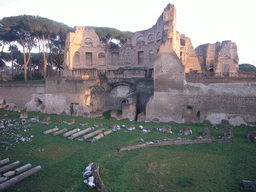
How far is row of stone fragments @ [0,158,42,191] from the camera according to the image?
5.04 metres

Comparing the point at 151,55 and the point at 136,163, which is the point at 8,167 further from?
the point at 151,55

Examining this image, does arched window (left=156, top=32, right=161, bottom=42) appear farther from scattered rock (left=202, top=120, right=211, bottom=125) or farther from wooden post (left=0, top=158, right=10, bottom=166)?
wooden post (left=0, top=158, right=10, bottom=166)

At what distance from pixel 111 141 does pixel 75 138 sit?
1.78m

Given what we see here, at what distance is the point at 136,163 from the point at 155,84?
8511 mm

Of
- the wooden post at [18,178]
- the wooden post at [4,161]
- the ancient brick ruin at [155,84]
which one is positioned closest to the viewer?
the wooden post at [18,178]

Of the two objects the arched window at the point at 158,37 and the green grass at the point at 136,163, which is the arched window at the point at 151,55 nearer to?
the arched window at the point at 158,37

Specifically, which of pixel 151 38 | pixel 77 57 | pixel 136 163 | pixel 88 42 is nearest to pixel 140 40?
pixel 151 38

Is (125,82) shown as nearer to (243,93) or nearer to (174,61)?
(174,61)

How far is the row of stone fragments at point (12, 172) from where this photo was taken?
5037 millimetres

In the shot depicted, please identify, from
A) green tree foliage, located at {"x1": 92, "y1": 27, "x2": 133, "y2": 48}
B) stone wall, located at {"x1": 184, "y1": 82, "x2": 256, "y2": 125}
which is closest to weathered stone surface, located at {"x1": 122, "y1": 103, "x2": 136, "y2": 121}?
stone wall, located at {"x1": 184, "y1": 82, "x2": 256, "y2": 125}

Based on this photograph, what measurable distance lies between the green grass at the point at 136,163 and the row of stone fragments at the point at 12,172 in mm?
163

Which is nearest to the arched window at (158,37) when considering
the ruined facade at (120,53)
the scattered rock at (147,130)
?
the ruined facade at (120,53)

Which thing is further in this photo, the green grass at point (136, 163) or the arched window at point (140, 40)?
the arched window at point (140, 40)

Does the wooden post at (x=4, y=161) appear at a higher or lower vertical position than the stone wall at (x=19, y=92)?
lower
